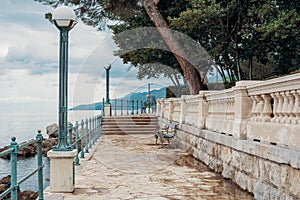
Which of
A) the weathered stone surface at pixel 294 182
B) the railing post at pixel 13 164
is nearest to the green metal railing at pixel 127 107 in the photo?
the weathered stone surface at pixel 294 182

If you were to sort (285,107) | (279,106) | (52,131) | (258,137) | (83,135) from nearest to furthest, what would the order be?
(285,107) → (279,106) → (258,137) → (83,135) → (52,131)

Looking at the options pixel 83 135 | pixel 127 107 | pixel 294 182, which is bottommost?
pixel 294 182

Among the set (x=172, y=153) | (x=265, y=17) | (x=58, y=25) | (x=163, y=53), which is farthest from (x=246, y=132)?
(x=163, y=53)

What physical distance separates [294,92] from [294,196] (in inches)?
47.5

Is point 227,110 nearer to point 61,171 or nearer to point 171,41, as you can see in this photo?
point 61,171

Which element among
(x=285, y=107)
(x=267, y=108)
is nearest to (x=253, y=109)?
(x=267, y=108)

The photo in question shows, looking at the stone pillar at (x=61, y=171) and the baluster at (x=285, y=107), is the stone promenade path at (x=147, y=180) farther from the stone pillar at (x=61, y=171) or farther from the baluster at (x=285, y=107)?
the baluster at (x=285, y=107)

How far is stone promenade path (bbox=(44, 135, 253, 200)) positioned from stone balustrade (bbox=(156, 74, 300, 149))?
3.05 ft

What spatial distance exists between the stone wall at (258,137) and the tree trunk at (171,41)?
663cm

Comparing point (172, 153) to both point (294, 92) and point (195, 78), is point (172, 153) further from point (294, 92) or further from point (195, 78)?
point (294, 92)

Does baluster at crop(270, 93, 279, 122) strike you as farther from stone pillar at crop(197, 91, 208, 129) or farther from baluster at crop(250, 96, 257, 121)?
stone pillar at crop(197, 91, 208, 129)

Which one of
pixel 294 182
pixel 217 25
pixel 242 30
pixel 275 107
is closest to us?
pixel 294 182

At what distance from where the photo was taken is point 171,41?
51.8ft

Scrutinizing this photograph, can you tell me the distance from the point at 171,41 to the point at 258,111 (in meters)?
10.2
